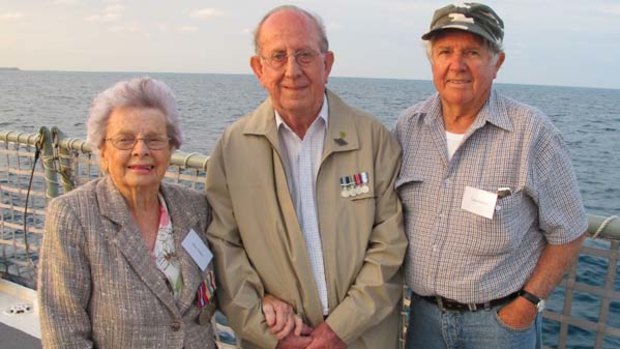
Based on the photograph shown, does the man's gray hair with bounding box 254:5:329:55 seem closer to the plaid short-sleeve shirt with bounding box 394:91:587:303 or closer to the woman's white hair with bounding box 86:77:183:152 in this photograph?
the woman's white hair with bounding box 86:77:183:152

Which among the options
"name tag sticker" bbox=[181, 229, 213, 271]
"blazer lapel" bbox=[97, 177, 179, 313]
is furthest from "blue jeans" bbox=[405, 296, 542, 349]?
"blazer lapel" bbox=[97, 177, 179, 313]

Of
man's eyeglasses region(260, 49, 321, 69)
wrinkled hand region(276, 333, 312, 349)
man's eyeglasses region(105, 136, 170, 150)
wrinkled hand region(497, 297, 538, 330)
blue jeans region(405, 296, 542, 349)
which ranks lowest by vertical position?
wrinkled hand region(276, 333, 312, 349)

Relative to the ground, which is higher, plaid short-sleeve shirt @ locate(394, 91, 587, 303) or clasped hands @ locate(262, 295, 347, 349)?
plaid short-sleeve shirt @ locate(394, 91, 587, 303)

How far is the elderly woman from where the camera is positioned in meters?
2.05

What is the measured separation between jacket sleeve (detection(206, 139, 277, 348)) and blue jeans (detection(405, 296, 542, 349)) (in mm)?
676

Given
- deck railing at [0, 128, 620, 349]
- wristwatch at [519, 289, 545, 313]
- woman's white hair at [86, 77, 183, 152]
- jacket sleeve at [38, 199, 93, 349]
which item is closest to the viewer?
jacket sleeve at [38, 199, 93, 349]

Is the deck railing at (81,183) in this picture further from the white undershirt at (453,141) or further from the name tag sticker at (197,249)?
the name tag sticker at (197,249)

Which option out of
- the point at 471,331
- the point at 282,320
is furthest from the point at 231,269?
the point at 471,331

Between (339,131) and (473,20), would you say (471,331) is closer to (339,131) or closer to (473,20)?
(339,131)

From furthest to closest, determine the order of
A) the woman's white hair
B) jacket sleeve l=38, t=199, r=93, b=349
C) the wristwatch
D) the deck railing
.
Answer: the deck railing < the wristwatch < the woman's white hair < jacket sleeve l=38, t=199, r=93, b=349

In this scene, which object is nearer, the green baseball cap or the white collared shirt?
the green baseball cap

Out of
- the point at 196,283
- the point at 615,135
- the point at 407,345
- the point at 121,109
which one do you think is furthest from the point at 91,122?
the point at 615,135

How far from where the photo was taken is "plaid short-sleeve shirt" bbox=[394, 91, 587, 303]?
216 centimetres

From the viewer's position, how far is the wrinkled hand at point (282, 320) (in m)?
2.33
